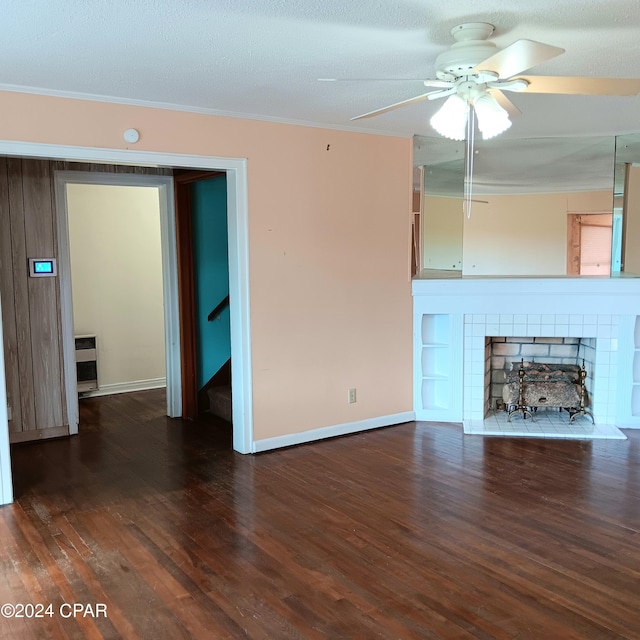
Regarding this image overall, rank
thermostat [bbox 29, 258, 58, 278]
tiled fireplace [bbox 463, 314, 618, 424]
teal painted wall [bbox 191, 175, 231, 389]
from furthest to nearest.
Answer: teal painted wall [bbox 191, 175, 231, 389] → tiled fireplace [bbox 463, 314, 618, 424] → thermostat [bbox 29, 258, 58, 278]

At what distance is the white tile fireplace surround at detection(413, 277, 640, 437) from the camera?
15.9 feet

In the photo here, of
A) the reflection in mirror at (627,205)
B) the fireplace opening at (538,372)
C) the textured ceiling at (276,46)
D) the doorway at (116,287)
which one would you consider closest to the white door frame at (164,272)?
the doorway at (116,287)

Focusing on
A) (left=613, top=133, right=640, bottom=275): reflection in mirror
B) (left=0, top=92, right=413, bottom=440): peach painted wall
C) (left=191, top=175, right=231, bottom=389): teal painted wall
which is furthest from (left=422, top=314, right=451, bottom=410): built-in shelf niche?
(left=191, top=175, right=231, bottom=389): teal painted wall

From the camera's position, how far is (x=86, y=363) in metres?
6.23

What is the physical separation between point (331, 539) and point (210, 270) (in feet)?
9.87

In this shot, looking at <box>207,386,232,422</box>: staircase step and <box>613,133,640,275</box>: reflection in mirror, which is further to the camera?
<box>207,386,232,422</box>: staircase step

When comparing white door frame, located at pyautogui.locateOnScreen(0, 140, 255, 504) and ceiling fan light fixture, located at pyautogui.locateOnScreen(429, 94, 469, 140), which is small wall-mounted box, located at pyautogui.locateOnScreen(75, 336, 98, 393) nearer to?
white door frame, located at pyautogui.locateOnScreen(0, 140, 255, 504)

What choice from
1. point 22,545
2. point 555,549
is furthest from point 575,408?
point 22,545

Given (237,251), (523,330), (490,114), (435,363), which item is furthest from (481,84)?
(435,363)

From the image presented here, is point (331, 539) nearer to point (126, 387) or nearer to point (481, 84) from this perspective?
point (481, 84)

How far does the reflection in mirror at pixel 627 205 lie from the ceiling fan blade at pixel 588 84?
9.09 ft

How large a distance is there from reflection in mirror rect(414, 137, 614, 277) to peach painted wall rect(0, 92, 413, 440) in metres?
0.31

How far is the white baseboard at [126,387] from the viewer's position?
6.31 meters

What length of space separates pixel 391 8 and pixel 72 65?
1.61 meters
